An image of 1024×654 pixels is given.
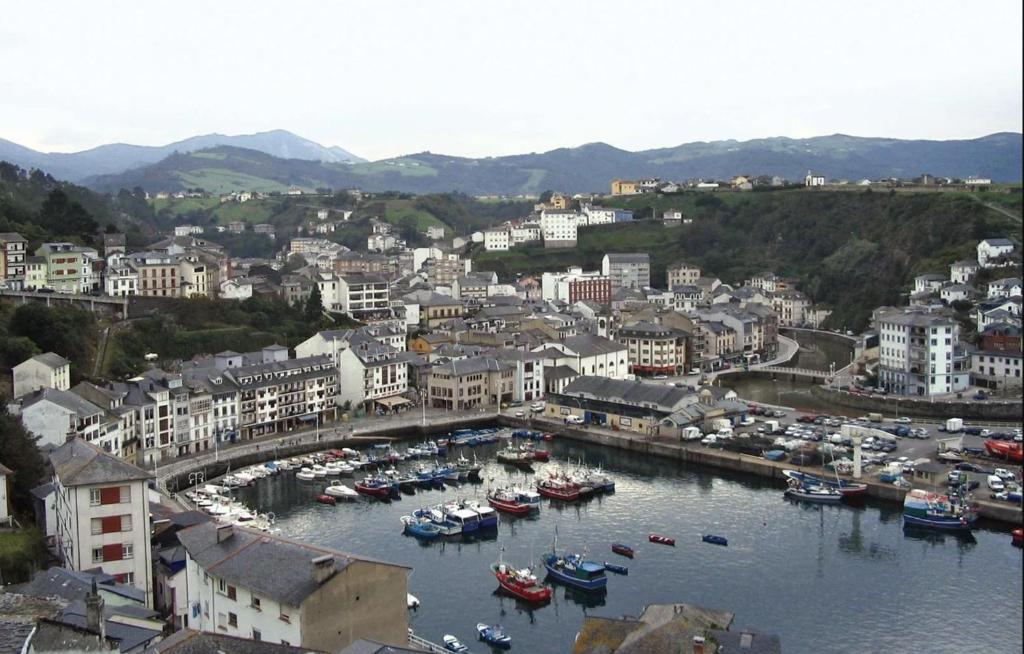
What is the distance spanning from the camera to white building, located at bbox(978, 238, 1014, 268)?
31.2 metres

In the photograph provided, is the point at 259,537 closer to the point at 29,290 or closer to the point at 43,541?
the point at 43,541

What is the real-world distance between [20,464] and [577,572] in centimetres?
737

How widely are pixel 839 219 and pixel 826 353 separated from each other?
49.1 feet

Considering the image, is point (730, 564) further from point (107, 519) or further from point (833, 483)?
point (107, 519)

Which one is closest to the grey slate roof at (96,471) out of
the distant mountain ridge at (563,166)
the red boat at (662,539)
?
the red boat at (662,539)

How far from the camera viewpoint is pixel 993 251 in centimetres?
3167

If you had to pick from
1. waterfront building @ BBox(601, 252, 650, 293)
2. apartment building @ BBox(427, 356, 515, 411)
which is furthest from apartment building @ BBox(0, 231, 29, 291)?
waterfront building @ BBox(601, 252, 650, 293)

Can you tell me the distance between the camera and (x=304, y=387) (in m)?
22.2

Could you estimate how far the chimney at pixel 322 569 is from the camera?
26.3ft

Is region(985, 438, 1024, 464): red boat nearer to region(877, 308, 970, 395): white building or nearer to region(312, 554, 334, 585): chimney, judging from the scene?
region(877, 308, 970, 395): white building

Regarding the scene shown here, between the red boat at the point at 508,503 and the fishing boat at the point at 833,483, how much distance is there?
4.68 metres

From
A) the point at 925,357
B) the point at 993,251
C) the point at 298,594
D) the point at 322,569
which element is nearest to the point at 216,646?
the point at 298,594

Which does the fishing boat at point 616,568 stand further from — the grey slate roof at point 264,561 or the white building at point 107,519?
the white building at point 107,519

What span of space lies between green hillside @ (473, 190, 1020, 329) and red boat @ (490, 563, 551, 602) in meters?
24.5
